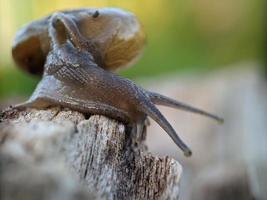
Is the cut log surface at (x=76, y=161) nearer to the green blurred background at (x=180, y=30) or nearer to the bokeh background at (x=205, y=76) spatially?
→ the bokeh background at (x=205, y=76)

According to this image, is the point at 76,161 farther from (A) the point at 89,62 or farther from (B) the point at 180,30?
(B) the point at 180,30

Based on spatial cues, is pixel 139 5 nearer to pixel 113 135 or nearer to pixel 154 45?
pixel 154 45

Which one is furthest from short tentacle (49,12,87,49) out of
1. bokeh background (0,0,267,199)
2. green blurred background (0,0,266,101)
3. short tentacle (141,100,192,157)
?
green blurred background (0,0,266,101)

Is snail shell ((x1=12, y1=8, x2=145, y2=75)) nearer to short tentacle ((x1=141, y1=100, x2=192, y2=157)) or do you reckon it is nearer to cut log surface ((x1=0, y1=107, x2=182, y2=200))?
short tentacle ((x1=141, y1=100, x2=192, y2=157))

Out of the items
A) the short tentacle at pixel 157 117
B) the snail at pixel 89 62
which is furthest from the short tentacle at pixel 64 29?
the short tentacle at pixel 157 117

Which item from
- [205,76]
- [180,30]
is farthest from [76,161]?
[180,30]

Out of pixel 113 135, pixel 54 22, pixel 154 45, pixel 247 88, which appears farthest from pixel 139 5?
Result: pixel 113 135

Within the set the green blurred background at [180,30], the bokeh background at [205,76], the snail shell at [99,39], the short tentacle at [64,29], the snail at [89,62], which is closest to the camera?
Answer: the snail at [89,62]
